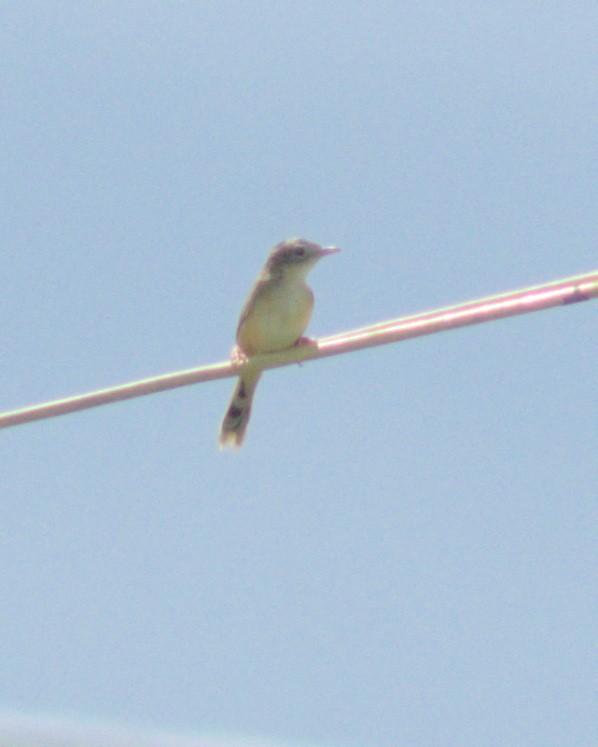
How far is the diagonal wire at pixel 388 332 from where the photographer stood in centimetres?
560

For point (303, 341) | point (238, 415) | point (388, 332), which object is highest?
point (303, 341)

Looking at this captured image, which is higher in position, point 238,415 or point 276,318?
point 276,318

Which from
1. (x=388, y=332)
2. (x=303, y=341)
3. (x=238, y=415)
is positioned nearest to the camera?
(x=388, y=332)

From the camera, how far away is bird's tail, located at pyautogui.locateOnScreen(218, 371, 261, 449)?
10961 millimetres

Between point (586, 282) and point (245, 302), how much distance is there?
18.4 feet

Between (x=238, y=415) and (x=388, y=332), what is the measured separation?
5.16 m

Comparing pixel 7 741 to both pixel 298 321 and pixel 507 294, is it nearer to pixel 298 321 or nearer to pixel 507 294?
pixel 298 321

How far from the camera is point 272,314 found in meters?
10.5

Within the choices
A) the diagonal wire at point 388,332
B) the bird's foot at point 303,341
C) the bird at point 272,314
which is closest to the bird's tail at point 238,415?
the bird at point 272,314

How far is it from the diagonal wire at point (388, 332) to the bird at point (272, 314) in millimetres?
3417

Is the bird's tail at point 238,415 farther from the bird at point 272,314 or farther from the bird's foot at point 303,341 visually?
the bird's foot at point 303,341

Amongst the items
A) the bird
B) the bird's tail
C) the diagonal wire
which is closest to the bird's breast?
the bird

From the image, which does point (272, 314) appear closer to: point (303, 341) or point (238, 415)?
point (303, 341)

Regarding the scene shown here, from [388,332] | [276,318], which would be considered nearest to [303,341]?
[276,318]
